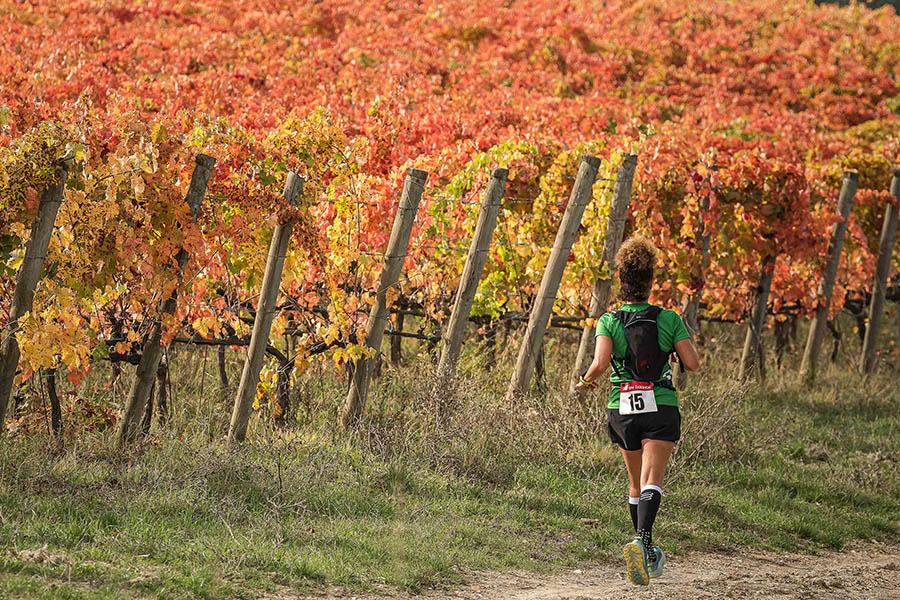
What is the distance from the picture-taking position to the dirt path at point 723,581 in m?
4.98

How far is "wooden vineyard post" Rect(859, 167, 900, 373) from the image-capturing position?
11.4m

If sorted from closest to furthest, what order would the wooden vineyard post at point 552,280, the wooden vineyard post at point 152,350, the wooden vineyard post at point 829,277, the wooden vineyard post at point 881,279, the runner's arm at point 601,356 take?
the runner's arm at point 601,356, the wooden vineyard post at point 152,350, the wooden vineyard post at point 552,280, the wooden vineyard post at point 829,277, the wooden vineyard post at point 881,279

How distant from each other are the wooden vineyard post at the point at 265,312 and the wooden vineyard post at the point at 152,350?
22.9 inches

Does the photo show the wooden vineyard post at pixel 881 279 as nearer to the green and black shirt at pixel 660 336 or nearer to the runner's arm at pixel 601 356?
the green and black shirt at pixel 660 336

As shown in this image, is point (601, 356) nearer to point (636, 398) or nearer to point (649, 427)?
point (636, 398)

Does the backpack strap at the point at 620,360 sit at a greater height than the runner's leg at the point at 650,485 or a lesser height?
greater

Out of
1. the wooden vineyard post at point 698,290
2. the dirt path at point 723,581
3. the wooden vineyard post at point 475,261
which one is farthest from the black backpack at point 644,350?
the wooden vineyard post at point 698,290

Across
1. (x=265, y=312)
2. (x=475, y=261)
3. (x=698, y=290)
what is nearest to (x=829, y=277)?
(x=698, y=290)

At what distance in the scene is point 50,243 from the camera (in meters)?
5.74

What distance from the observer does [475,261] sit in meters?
7.82

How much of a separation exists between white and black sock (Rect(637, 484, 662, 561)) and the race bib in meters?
0.38

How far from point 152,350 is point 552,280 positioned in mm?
3190

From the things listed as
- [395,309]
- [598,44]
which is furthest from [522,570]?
[598,44]

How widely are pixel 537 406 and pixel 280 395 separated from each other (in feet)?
6.11
